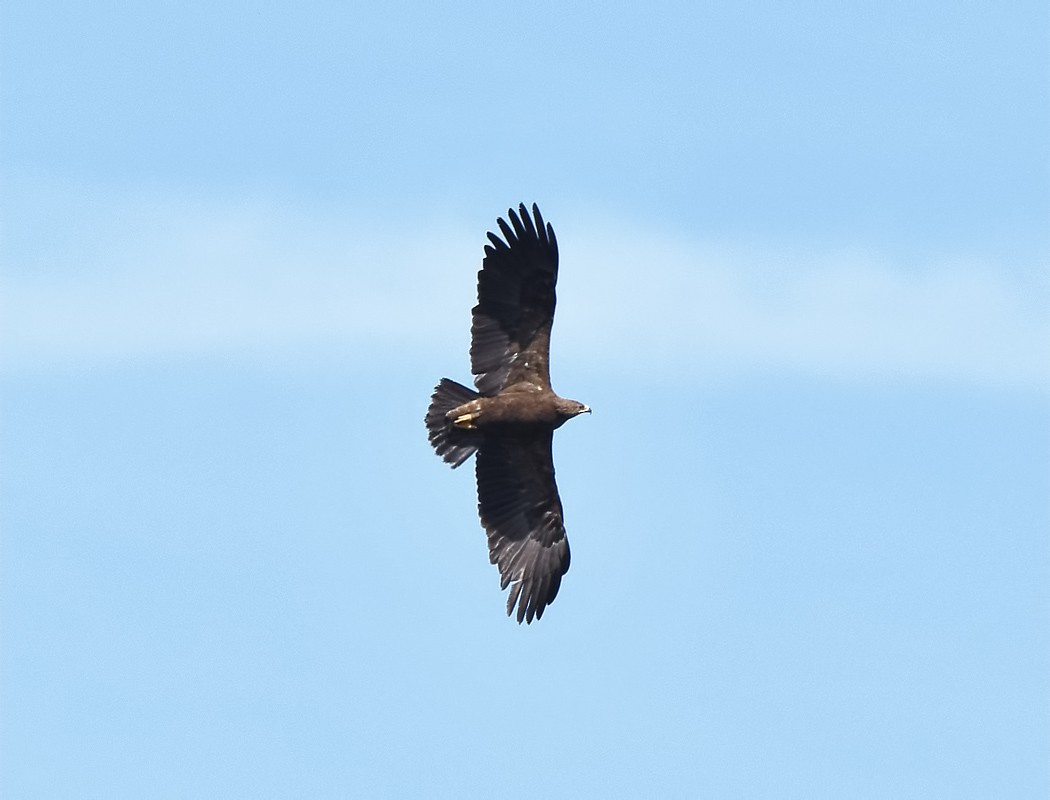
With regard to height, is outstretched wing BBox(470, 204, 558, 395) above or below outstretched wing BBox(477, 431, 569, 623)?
above

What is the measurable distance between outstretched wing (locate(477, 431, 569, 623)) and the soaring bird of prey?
0.01 metres

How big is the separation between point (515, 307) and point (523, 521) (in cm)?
290

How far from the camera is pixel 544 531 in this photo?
35.4m

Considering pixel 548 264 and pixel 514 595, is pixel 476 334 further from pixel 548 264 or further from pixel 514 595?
pixel 514 595

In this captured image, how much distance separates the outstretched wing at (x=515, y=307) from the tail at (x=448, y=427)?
31 centimetres

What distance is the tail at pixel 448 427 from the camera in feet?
113

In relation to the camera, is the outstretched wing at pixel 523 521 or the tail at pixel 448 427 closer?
the tail at pixel 448 427

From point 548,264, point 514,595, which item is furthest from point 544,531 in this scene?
point 548,264

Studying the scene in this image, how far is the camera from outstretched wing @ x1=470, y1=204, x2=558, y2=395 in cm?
3422

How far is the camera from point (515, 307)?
34.5m

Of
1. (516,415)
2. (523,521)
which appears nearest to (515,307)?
(516,415)

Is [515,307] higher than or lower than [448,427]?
higher

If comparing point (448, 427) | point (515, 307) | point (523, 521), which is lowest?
point (523, 521)

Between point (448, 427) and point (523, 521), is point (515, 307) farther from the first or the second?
point (523, 521)
